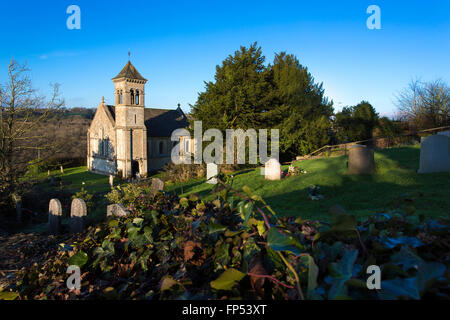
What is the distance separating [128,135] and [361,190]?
30671 millimetres

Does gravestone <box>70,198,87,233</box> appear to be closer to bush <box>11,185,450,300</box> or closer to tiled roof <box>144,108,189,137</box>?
bush <box>11,185,450,300</box>

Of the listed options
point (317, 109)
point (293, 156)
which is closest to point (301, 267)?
point (293, 156)

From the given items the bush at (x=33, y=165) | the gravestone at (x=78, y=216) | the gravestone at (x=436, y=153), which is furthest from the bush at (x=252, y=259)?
the bush at (x=33, y=165)

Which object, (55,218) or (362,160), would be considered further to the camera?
(362,160)

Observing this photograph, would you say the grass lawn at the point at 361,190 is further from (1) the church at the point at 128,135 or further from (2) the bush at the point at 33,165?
(1) the church at the point at 128,135

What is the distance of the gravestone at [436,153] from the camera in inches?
380

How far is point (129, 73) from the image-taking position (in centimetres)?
3453

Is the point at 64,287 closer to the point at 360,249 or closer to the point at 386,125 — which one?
the point at 360,249

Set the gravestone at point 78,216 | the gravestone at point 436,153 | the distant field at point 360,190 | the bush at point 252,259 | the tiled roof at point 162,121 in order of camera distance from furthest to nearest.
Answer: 1. the tiled roof at point 162,121
2. the gravestone at point 436,153
3. the gravestone at point 78,216
4. the distant field at point 360,190
5. the bush at point 252,259

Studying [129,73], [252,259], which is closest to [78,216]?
[252,259]

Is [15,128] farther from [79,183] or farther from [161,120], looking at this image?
[161,120]

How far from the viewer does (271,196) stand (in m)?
9.65

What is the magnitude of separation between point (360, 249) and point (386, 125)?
3444 centimetres

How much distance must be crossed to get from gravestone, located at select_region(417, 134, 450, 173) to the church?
1219 inches
